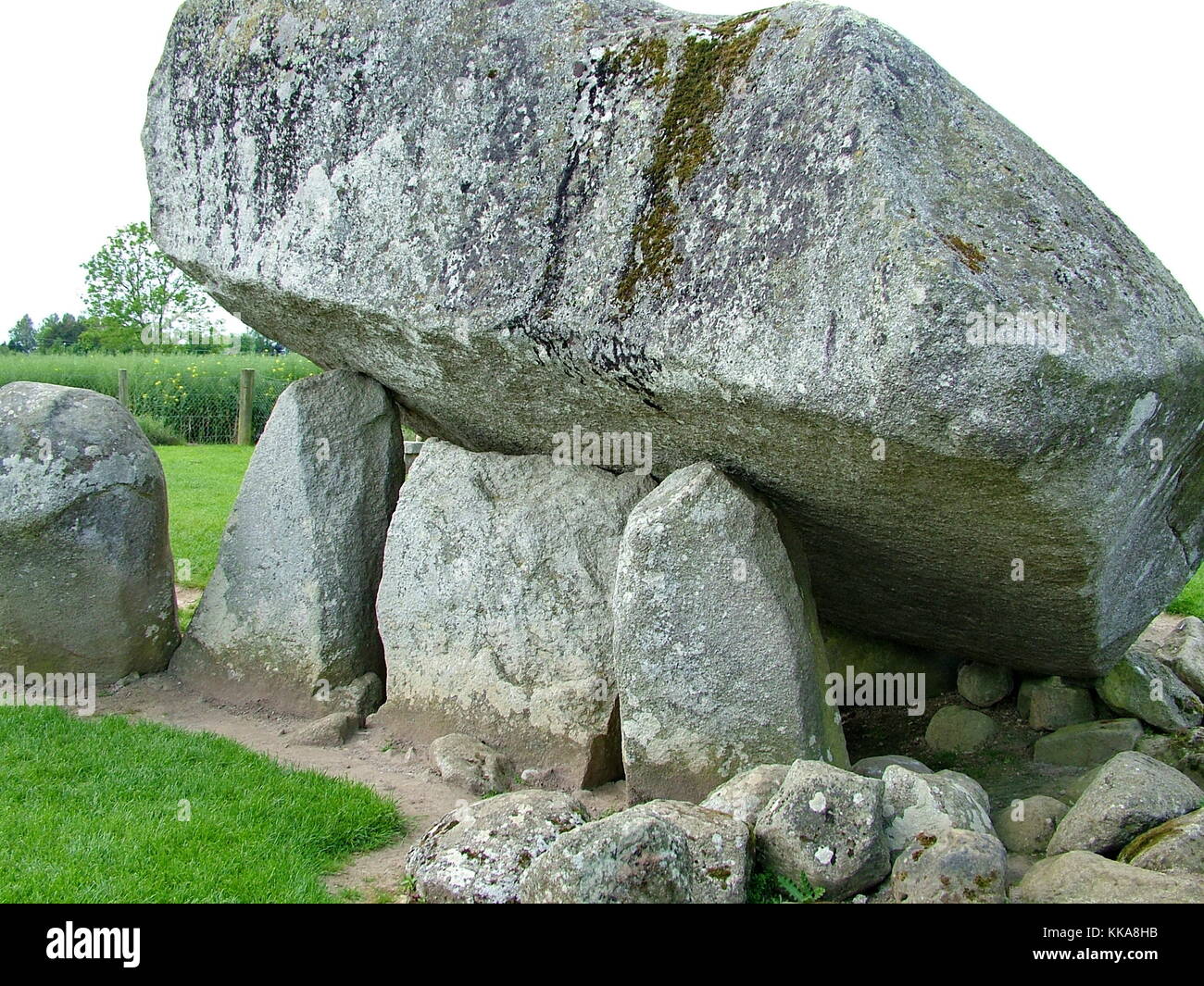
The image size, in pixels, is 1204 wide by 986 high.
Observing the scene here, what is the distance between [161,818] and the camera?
475 cm

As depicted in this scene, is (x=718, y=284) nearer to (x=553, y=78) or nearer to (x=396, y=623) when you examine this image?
(x=553, y=78)

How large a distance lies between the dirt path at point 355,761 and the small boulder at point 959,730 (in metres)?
2.09

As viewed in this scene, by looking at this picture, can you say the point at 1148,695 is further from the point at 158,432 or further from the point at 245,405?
the point at 158,432

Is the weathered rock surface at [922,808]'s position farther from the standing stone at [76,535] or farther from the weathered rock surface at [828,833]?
the standing stone at [76,535]

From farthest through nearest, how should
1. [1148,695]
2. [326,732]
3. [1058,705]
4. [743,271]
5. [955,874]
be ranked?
[1058,705]
[1148,695]
[326,732]
[743,271]
[955,874]

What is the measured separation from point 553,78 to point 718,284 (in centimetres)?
143

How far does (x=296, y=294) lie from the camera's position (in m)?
5.85

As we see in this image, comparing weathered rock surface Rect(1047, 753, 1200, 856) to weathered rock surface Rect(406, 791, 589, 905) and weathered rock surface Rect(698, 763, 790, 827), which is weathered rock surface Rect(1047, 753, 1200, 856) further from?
weathered rock surface Rect(406, 791, 589, 905)

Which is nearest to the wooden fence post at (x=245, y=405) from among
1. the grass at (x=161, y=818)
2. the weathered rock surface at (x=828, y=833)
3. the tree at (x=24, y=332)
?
the grass at (x=161, y=818)

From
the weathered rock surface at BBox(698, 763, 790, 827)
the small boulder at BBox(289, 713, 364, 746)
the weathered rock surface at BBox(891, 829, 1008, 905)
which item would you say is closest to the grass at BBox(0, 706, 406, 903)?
the small boulder at BBox(289, 713, 364, 746)

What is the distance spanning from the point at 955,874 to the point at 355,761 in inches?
124

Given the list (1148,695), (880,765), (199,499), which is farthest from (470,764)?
(199,499)

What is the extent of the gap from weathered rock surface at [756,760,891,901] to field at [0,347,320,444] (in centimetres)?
1868

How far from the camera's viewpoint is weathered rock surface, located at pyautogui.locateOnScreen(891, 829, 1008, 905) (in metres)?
3.67
